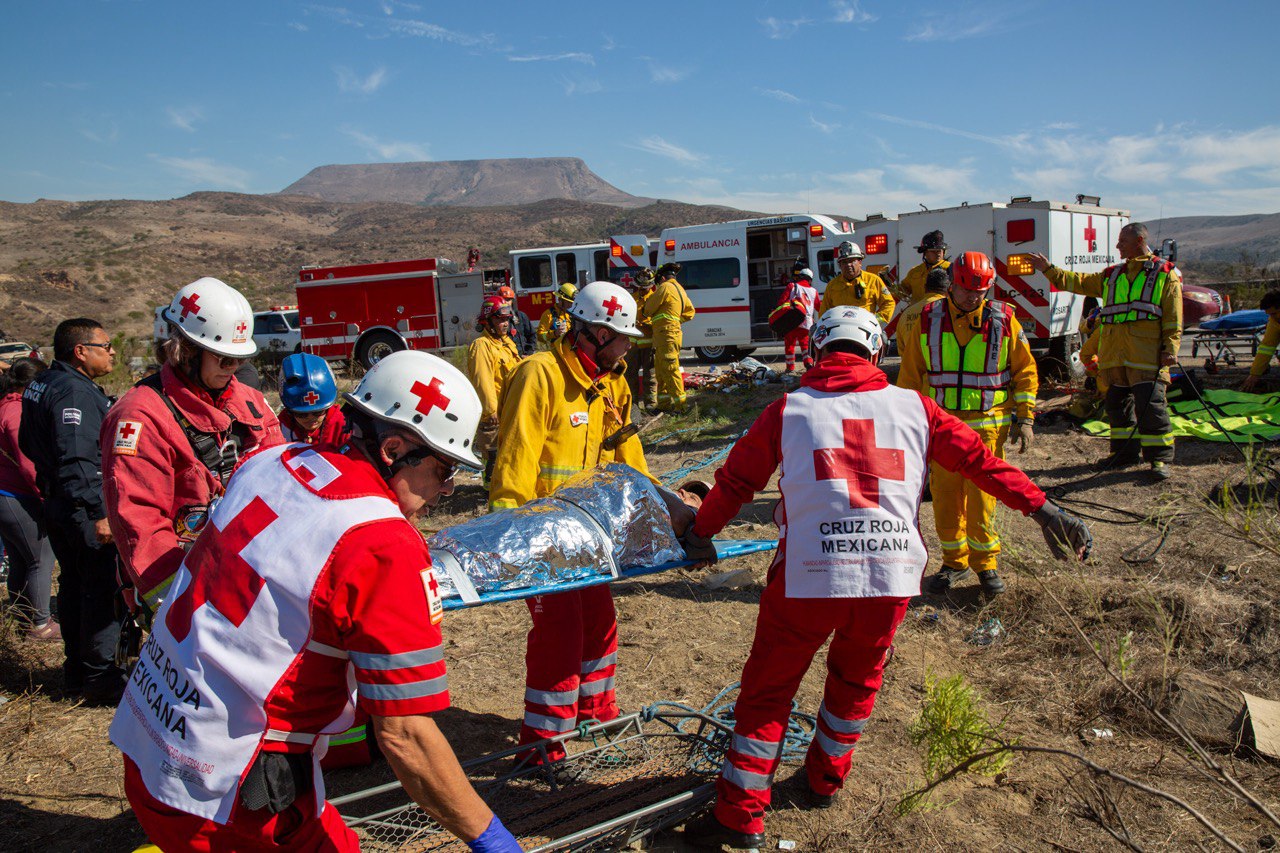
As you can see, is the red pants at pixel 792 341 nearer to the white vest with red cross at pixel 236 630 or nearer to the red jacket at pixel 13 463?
the red jacket at pixel 13 463

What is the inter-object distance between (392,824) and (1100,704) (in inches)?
121

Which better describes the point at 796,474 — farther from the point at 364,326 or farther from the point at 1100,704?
the point at 364,326

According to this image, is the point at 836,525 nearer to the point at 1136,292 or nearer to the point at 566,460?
the point at 566,460

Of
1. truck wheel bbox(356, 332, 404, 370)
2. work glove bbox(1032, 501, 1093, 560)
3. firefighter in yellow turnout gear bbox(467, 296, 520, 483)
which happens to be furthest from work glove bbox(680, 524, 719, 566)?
truck wheel bbox(356, 332, 404, 370)

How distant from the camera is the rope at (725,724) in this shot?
3.32 metres

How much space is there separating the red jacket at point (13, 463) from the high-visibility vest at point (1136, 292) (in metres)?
8.17

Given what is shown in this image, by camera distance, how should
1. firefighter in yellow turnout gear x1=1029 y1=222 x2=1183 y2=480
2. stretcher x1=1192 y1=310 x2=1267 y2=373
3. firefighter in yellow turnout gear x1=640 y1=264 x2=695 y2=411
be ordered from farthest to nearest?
firefighter in yellow turnout gear x1=640 y1=264 x2=695 y2=411 < stretcher x1=1192 y1=310 x2=1267 y2=373 < firefighter in yellow turnout gear x1=1029 y1=222 x2=1183 y2=480

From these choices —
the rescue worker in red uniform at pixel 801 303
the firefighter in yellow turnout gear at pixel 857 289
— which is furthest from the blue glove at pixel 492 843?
the rescue worker in red uniform at pixel 801 303

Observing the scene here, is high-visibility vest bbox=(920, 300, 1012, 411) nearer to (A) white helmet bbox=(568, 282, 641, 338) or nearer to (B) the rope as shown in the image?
(B) the rope

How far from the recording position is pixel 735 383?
13430 mm

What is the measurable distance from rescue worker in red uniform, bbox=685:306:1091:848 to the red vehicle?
16.7 meters

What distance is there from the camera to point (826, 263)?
16.3 meters

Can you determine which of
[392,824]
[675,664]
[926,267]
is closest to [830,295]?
[926,267]

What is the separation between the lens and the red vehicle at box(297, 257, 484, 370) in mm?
19016
